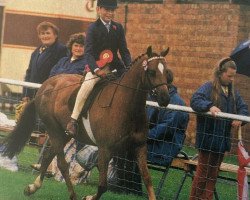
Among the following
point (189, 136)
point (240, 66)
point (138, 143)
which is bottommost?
point (189, 136)

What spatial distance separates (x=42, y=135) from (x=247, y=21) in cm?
512

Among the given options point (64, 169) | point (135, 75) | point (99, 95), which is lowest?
point (64, 169)

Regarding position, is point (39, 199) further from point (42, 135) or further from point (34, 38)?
point (34, 38)

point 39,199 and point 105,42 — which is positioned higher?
point 105,42

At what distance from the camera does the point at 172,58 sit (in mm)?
14836

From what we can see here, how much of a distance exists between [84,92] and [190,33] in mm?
7170

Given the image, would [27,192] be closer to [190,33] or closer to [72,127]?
[72,127]

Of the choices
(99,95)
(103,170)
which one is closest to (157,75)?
(99,95)

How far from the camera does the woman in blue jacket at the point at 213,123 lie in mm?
7547

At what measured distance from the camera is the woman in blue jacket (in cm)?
755

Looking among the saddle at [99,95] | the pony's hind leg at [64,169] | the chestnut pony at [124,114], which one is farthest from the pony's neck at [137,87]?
the pony's hind leg at [64,169]

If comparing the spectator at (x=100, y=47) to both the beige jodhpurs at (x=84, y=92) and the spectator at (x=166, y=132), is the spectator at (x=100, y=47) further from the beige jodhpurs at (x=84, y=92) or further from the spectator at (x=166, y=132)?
the spectator at (x=166, y=132)

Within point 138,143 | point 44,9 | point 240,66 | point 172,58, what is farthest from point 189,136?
point 138,143

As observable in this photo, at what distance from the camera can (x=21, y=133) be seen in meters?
8.81
